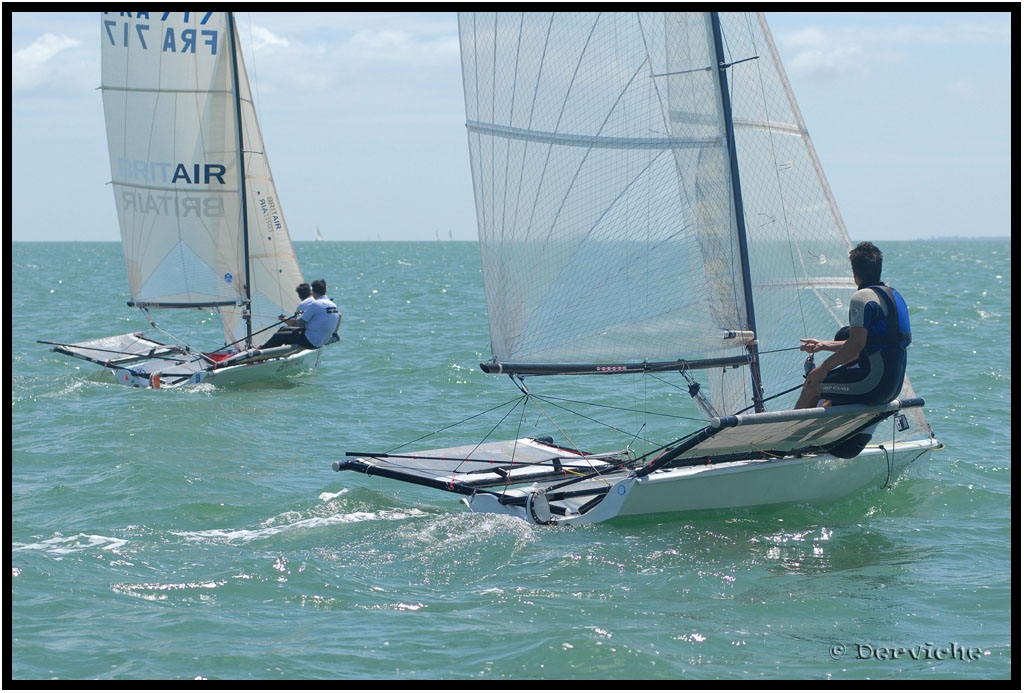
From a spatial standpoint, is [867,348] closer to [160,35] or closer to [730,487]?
[730,487]

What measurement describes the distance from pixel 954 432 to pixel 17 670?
9228mm

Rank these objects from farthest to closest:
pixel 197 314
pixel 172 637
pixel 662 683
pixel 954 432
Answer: pixel 197 314 < pixel 954 432 < pixel 172 637 < pixel 662 683

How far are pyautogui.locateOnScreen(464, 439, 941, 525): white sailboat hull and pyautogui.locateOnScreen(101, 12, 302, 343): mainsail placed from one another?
9798 mm

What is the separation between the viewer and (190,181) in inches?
704

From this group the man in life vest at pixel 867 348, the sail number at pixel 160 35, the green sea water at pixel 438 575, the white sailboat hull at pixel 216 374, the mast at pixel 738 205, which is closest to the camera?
the green sea water at pixel 438 575

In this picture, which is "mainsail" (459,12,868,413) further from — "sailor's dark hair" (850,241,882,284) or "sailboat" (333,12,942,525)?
"sailor's dark hair" (850,241,882,284)

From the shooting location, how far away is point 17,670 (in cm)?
614

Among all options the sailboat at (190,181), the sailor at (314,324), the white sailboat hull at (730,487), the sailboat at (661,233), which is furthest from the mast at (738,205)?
the sailboat at (190,181)

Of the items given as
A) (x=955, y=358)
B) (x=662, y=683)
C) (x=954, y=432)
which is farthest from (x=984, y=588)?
(x=955, y=358)

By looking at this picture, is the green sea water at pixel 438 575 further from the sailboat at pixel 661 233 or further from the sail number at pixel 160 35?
the sail number at pixel 160 35

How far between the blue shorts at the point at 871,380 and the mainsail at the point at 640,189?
33.4 inches

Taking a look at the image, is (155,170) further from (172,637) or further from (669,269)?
(172,637)

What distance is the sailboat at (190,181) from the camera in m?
17.5

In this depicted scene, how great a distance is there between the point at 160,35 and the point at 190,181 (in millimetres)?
2012
